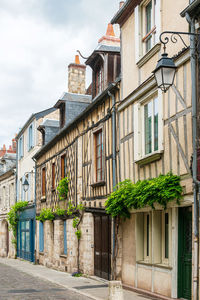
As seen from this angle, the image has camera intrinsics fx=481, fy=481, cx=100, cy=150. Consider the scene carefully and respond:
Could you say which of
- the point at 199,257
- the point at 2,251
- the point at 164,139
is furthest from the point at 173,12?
the point at 2,251

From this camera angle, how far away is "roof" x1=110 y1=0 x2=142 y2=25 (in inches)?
396

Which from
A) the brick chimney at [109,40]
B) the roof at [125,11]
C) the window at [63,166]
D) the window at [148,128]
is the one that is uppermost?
the brick chimney at [109,40]

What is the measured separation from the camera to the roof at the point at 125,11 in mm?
10055

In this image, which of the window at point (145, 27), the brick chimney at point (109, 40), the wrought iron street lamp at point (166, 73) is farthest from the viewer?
the brick chimney at point (109, 40)

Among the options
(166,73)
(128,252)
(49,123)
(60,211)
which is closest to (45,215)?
(60,211)

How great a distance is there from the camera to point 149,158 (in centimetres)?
902

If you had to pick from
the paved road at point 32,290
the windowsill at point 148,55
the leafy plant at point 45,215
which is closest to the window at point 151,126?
the windowsill at point 148,55

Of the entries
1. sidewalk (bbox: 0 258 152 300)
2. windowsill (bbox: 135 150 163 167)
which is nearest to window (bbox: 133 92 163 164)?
windowsill (bbox: 135 150 163 167)

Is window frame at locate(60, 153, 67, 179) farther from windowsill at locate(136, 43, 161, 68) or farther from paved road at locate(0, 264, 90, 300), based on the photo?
windowsill at locate(136, 43, 161, 68)

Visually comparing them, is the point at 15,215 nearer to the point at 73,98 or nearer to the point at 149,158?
the point at 73,98

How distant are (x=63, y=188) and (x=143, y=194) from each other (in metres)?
7.30

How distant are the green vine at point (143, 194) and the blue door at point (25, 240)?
11.6m

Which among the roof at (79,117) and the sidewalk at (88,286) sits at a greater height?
the roof at (79,117)

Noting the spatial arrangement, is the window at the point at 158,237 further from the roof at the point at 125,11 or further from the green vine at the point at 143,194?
the roof at the point at 125,11
